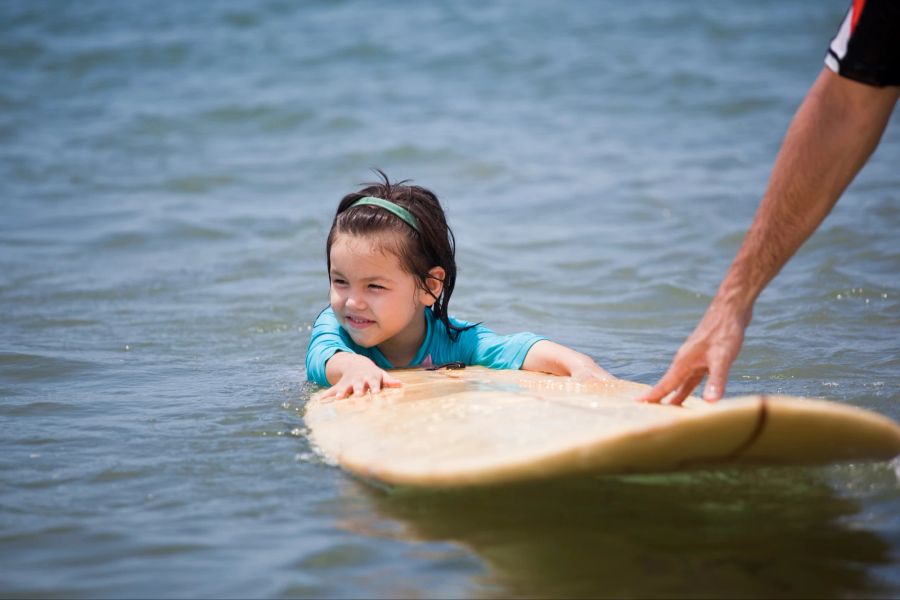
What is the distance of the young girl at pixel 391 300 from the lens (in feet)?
12.4

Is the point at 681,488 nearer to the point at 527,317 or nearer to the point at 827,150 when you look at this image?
the point at 827,150

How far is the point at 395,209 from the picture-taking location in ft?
12.7

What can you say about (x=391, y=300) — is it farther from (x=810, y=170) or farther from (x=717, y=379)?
(x=810, y=170)

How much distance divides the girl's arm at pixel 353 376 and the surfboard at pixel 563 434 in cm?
7

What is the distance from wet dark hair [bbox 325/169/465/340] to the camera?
381 cm

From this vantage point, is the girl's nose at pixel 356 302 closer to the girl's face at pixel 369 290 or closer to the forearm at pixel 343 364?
the girl's face at pixel 369 290

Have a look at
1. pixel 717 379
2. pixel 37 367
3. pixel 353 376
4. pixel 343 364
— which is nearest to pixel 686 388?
pixel 717 379

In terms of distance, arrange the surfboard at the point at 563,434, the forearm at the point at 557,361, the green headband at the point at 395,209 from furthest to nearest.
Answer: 1. the green headband at the point at 395,209
2. the forearm at the point at 557,361
3. the surfboard at the point at 563,434

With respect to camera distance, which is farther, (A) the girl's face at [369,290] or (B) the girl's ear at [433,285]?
(B) the girl's ear at [433,285]

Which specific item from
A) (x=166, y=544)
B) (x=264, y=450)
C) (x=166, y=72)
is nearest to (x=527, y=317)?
(x=264, y=450)

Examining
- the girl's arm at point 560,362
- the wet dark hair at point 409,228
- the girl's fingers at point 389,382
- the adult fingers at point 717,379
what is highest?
the wet dark hair at point 409,228

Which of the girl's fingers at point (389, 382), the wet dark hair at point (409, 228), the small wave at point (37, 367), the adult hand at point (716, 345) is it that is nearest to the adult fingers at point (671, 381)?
the adult hand at point (716, 345)

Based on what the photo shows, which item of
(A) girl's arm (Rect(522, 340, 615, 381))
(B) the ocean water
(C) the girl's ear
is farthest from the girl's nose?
(A) girl's arm (Rect(522, 340, 615, 381))

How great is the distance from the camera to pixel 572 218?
290 inches
